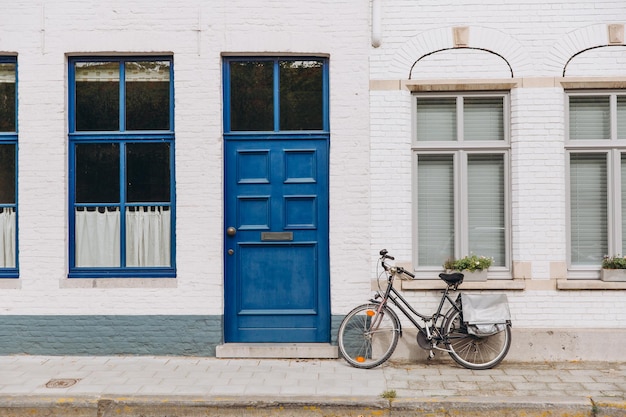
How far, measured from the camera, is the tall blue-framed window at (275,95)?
833 centimetres

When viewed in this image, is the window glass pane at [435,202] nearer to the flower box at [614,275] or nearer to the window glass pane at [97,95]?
the flower box at [614,275]

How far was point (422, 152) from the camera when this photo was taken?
27.3ft

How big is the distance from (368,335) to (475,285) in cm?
131

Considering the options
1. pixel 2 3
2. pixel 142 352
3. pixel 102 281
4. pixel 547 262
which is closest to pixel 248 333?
pixel 142 352

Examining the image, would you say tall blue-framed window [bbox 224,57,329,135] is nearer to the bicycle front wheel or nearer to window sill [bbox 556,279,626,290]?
the bicycle front wheel

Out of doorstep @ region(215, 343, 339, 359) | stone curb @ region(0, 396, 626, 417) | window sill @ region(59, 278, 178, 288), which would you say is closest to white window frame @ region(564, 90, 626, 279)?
stone curb @ region(0, 396, 626, 417)

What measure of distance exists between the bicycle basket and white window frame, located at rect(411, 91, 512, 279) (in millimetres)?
555

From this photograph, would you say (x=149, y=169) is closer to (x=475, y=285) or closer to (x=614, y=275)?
(x=475, y=285)

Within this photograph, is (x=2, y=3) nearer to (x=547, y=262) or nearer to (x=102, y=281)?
(x=102, y=281)

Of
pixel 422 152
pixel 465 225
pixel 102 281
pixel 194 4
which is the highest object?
pixel 194 4

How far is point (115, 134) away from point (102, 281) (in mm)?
1666

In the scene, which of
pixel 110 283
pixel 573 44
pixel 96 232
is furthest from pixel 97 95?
pixel 573 44

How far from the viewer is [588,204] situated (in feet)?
27.2

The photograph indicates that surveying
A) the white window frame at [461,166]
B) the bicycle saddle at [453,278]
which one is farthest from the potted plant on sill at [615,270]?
the bicycle saddle at [453,278]
